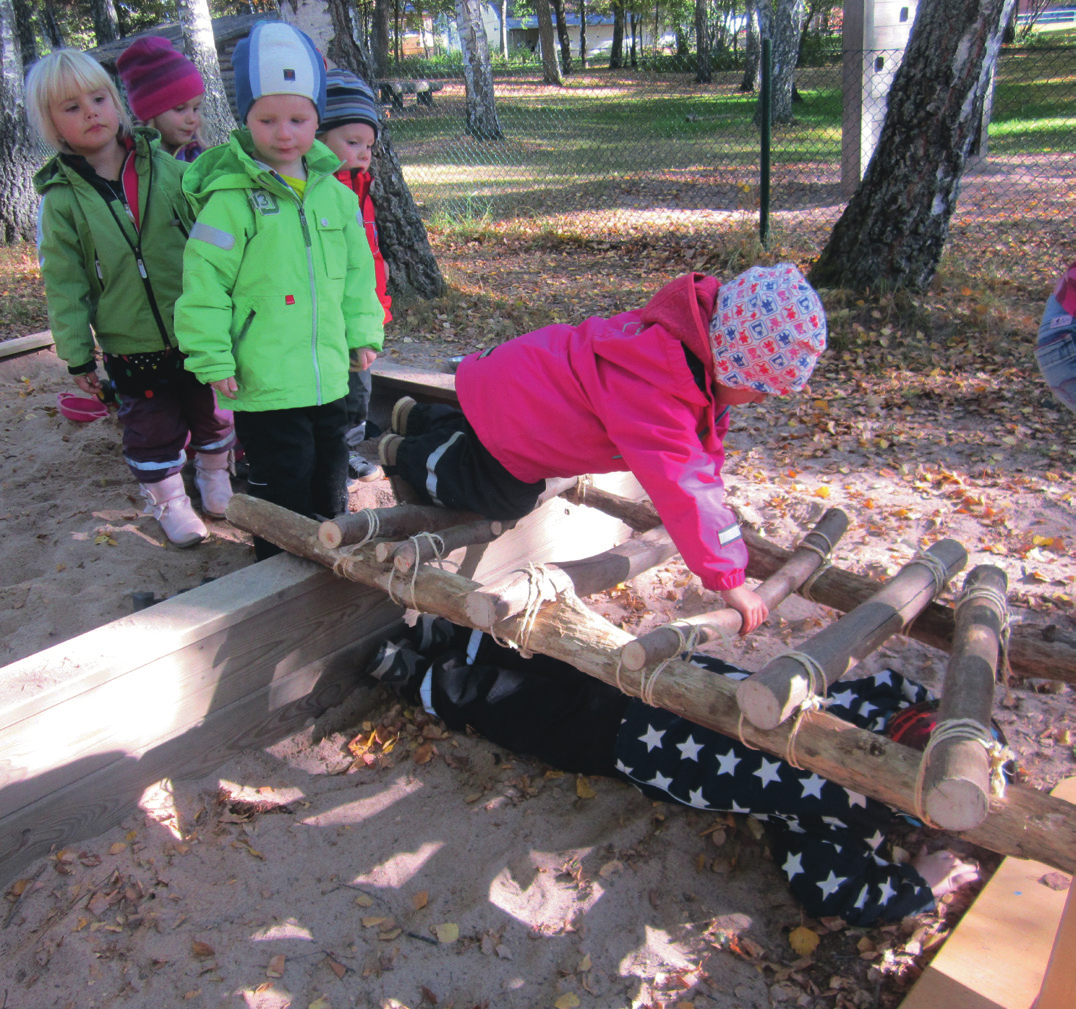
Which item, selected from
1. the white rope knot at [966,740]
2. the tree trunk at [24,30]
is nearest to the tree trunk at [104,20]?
the tree trunk at [24,30]

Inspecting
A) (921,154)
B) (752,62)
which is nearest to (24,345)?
(921,154)

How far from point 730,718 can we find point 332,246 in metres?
1.98

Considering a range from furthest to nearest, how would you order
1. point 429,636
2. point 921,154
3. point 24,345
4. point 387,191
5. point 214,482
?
1. point 387,191
2. point 921,154
3. point 24,345
4. point 214,482
5. point 429,636

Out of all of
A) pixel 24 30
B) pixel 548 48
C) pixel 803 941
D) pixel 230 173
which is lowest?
pixel 803 941

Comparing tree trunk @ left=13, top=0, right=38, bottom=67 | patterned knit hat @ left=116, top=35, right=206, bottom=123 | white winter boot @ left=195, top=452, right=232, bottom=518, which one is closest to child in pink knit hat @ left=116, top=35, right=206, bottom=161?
patterned knit hat @ left=116, top=35, right=206, bottom=123

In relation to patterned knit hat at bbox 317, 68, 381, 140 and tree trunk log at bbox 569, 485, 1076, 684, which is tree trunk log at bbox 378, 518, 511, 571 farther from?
patterned knit hat at bbox 317, 68, 381, 140

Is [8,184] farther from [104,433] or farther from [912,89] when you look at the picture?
[912,89]

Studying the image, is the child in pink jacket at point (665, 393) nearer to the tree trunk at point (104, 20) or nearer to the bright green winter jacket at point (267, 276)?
the bright green winter jacket at point (267, 276)

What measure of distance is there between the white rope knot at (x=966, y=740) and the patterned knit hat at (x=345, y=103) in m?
2.85

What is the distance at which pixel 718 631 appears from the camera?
80.9 inches

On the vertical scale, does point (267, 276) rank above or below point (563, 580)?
above

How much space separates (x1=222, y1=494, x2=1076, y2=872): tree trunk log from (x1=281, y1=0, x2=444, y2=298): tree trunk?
3.94 metres

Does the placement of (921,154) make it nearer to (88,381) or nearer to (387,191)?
(387,191)

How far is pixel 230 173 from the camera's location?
259 centimetres
